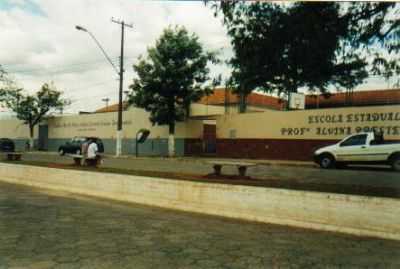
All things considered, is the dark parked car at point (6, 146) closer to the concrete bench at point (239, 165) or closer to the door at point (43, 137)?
the door at point (43, 137)

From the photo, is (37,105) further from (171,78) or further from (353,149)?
(353,149)

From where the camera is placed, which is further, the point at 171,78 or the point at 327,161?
the point at 171,78

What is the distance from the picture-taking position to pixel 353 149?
21609 millimetres

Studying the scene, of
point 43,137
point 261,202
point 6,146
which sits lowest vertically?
point 261,202

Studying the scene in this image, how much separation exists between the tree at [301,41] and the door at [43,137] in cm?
3801

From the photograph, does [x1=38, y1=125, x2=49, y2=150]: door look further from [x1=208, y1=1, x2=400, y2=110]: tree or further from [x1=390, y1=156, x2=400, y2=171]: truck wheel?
[x1=208, y1=1, x2=400, y2=110]: tree

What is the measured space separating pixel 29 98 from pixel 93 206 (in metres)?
39.5

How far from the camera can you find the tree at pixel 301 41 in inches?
336

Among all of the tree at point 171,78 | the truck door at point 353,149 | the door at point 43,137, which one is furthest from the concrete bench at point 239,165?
the door at point 43,137

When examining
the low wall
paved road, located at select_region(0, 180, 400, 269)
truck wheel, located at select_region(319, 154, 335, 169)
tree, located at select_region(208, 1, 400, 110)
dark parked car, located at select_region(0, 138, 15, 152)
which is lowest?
paved road, located at select_region(0, 180, 400, 269)

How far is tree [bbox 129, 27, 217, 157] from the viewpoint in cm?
3422

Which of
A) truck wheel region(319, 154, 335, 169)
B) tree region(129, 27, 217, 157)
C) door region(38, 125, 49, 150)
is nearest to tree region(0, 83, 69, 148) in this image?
door region(38, 125, 49, 150)

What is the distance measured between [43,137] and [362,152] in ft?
111

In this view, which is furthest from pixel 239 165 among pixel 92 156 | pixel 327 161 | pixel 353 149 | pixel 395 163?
pixel 327 161
